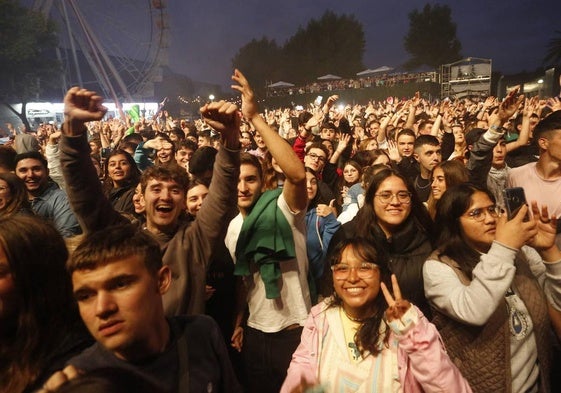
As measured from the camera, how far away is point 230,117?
1.93m

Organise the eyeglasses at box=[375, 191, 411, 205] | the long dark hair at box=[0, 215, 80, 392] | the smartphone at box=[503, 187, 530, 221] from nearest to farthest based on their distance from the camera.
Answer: the long dark hair at box=[0, 215, 80, 392]
the smartphone at box=[503, 187, 530, 221]
the eyeglasses at box=[375, 191, 411, 205]

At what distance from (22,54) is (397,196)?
36.1m

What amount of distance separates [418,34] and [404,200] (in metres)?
60.0

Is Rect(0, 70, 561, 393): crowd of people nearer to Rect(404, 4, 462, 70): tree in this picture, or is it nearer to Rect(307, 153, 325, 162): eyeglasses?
Rect(307, 153, 325, 162): eyeglasses

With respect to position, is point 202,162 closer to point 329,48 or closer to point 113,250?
point 113,250

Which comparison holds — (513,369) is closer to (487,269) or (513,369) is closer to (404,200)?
(487,269)

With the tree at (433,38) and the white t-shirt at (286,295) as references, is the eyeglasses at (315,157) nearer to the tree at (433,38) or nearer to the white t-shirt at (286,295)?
the white t-shirt at (286,295)

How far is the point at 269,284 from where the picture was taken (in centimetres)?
211

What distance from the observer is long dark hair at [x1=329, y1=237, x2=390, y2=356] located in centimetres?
162

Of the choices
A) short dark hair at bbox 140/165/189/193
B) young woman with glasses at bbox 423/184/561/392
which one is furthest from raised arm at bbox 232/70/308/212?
young woman with glasses at bbox 423/184/561/392

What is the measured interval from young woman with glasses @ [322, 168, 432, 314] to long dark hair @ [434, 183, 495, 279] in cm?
18

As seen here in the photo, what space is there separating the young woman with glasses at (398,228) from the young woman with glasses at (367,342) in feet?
1.25

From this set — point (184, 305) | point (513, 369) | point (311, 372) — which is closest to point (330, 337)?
point (311, 372)

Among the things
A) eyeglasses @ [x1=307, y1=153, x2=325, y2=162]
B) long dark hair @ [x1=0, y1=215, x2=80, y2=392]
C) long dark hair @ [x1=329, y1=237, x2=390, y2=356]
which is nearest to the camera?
long dark hair @ [x1=0, y1=215, x2=80, y2=392]
